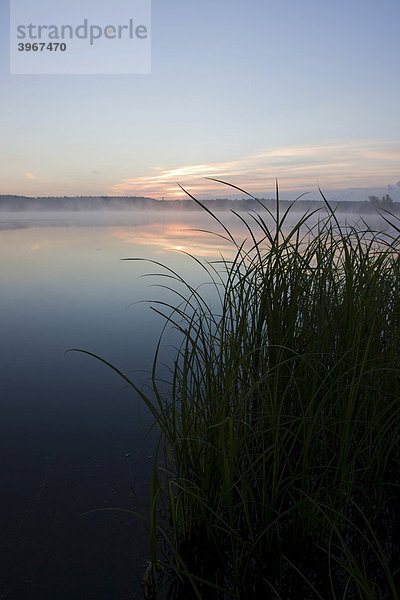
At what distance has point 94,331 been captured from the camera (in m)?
4.47

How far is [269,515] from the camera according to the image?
1341 millimetres

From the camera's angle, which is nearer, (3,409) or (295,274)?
(295,274)

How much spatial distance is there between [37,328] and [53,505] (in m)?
3.02

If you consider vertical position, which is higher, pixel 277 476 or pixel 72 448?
pixel 277 476

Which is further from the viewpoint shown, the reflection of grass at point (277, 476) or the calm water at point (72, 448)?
the calm water at point (72, 448)

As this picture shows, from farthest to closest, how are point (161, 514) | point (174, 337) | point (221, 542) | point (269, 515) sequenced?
point (174, 337) → point (161, 514) → point (221, 542) → point (269, 515)

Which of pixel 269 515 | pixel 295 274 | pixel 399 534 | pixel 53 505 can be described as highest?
pixel 295 274

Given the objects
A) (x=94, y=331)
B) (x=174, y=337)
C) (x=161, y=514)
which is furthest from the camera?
(x=94, y=331)

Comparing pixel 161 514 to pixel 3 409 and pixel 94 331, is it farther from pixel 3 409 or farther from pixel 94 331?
pixel 94 331

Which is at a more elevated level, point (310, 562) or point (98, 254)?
point (98, 254)

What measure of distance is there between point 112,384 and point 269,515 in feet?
6.40

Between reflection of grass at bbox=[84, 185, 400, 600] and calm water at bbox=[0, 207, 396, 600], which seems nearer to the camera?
reflection of grass at bbox=[84, 185, 400, 600]

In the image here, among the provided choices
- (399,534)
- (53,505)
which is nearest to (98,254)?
(53,505)

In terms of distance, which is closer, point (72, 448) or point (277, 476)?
point (277, 476)
